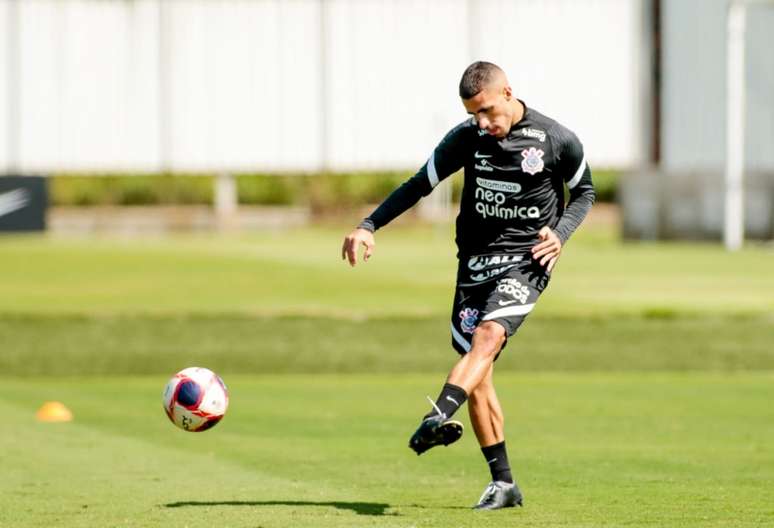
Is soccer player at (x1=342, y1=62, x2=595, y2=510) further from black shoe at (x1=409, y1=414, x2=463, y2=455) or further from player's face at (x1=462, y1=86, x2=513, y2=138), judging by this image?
black shoe at (x1=409, y1=414, x2=463, y2=455)

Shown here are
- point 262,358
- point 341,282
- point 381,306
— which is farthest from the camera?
point 341,282

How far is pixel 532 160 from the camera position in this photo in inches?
328

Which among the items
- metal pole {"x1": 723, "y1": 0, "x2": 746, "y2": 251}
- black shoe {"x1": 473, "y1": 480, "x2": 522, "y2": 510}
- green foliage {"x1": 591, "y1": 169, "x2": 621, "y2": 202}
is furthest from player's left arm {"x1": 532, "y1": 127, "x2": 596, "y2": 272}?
green foliage {"x1": 591, "y1": 169, "x2": 621, "y2": 202}

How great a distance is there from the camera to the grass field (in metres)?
8.70

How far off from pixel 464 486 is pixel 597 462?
1317 millimetres

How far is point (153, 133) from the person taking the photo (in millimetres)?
56500

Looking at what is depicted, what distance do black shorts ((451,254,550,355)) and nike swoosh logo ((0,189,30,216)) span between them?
2117 centimetres

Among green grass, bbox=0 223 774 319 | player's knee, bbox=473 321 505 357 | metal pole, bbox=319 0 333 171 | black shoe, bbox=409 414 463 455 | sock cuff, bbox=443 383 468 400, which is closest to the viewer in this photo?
black shoe, bbox=409 414 463 455

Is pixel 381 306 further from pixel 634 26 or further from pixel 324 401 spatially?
pixel 634 26

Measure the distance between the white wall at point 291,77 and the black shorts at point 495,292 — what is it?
46.5 meters

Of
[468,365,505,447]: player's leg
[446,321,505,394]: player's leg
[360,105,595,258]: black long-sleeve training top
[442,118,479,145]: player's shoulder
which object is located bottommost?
[468,365,505,447]: player's leg

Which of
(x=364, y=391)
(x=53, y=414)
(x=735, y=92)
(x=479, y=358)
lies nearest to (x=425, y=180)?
(x=479, y=358)

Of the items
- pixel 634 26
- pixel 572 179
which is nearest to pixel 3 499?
pixel 572 179

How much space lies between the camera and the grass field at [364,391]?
8.70 meters
